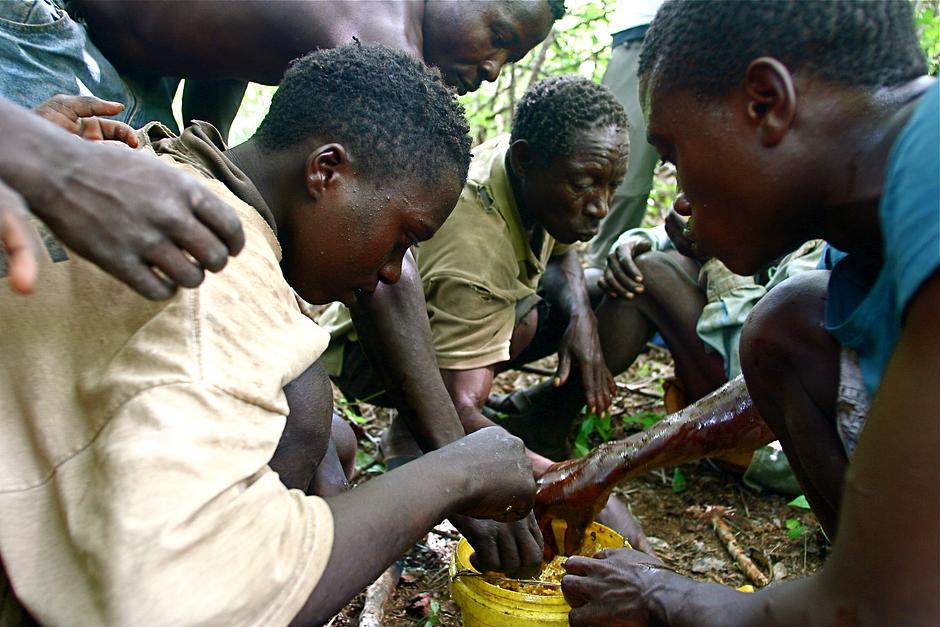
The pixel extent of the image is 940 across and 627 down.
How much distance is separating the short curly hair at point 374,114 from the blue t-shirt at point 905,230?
910 millimetres

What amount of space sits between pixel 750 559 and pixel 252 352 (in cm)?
191

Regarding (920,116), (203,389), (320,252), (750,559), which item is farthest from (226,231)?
(750,559)

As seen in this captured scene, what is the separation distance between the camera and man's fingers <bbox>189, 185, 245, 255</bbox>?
1062mm

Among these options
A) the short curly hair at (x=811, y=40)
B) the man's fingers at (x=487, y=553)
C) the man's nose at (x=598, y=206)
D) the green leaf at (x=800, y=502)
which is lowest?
the green leaf at (x=800, y=502)

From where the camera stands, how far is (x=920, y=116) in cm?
115

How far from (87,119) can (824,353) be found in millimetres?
1541

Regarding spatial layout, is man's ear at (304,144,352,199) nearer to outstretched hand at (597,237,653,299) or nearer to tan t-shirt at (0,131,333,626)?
tan t-shirt at (0,131,333,626)

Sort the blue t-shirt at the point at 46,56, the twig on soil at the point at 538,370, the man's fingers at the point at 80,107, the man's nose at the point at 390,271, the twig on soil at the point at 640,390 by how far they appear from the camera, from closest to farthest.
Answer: the man's fingers at the point at 80,107 < the man's nose at the point at 390,271 < the blue t-shirt at the point at 46,56 < the twig on soil at the point at 640,390 < the twig on soil at the point at 538,370

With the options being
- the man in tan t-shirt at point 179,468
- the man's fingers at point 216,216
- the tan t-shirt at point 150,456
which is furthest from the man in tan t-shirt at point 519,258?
the man's fingers at point 216,216

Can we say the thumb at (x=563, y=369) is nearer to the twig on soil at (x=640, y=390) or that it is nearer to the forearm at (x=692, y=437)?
the twig on soil at (x=640, y=390)

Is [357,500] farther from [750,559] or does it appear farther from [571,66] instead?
[571,66]

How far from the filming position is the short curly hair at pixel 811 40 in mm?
1306

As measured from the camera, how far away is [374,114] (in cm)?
178

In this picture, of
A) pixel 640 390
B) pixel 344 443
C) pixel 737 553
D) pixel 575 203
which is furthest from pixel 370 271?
pixel 640 390
